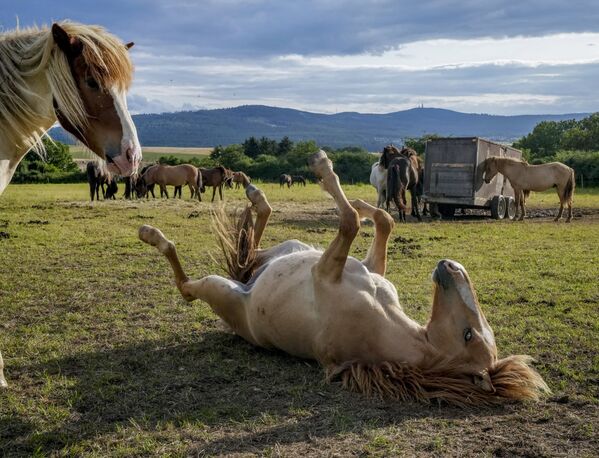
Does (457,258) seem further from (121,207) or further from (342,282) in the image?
(121,207)

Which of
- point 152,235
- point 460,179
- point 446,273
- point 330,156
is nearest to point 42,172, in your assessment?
point 330,156

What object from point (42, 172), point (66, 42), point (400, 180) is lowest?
point (42, 172)

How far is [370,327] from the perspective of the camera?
3656 millimetres

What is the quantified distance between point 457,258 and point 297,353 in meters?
5.78

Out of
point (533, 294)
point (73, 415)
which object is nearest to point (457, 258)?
point (533, 294)

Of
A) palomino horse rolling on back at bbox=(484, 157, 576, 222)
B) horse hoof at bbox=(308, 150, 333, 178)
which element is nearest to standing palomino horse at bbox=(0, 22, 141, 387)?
horse hoof at bbox=(308, 150, 333, 178)

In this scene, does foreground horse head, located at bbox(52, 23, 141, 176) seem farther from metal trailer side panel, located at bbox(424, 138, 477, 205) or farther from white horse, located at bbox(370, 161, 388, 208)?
white horse, located at bbox(370, 161, 388, 208)

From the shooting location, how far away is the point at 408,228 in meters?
14.3

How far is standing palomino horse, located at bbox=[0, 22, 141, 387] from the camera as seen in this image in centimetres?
351

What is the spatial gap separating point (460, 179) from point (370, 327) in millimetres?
15293

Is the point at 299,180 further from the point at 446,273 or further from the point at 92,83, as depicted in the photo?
the point at 446,273

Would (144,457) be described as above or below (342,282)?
below

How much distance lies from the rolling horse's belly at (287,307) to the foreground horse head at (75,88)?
1.27 metres

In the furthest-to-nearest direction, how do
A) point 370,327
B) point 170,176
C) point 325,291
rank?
point 170,176, point 325,291, point 370,327
